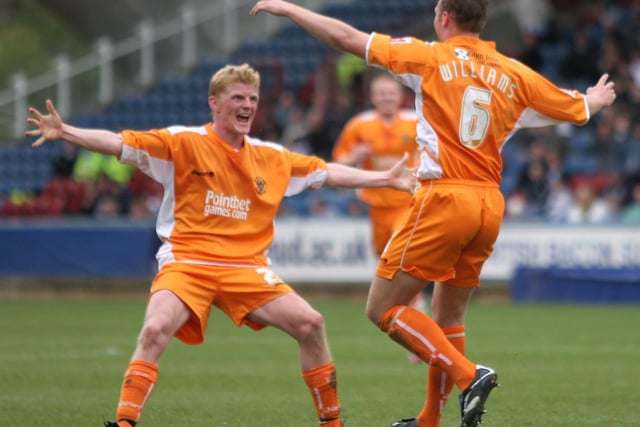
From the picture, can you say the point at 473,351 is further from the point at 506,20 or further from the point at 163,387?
the point at 506,20

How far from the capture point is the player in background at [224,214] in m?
6.89

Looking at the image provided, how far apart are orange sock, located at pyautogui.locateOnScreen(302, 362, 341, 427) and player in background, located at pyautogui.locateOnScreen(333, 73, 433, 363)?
5.51 m

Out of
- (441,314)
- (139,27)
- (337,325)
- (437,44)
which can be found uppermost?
(139,27)

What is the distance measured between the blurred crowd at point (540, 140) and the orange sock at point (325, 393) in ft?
41.8

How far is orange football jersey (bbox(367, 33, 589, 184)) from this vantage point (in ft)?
21.9

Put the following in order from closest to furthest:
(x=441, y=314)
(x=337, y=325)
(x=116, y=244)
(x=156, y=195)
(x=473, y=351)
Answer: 1. (x=441, y=314)
2. (x=473, y=351)
3. (x=337, y=325)
4. (x=116, y=244)
5. (x=156, y=195)

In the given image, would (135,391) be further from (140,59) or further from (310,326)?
(140,59)

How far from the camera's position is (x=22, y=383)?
9.91m

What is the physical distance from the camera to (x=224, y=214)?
7.26 meters

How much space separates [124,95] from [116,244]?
688 centimetres

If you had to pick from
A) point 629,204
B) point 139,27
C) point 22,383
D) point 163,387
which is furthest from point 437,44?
point 139,27

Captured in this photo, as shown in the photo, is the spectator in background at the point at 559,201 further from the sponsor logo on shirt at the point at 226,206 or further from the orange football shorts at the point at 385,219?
the sponsor logo on shirt at the point at 226,206

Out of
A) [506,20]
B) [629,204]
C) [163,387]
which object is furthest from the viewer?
[506,20]

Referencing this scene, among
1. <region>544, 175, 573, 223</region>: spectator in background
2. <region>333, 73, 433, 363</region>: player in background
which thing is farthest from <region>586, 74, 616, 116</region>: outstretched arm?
<region>544, 175, 573, 223</region>: spectator in background
